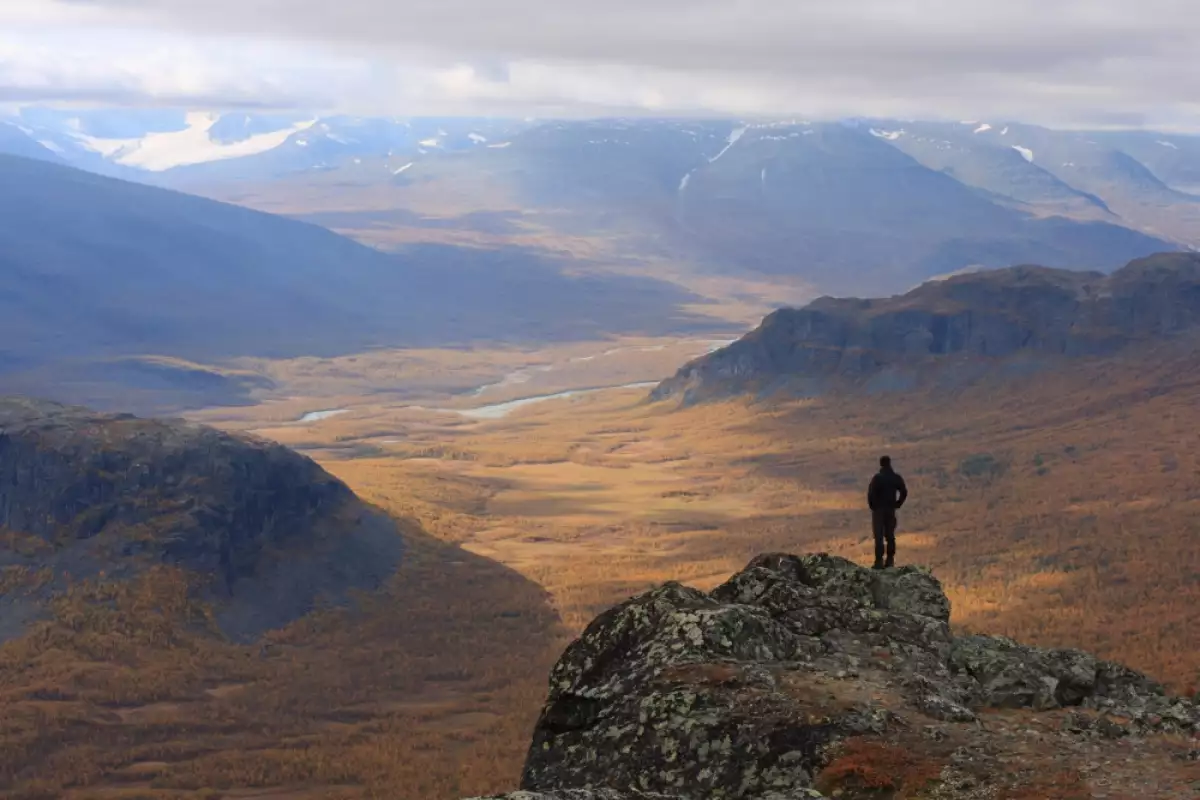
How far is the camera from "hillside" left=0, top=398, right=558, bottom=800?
77375 mm

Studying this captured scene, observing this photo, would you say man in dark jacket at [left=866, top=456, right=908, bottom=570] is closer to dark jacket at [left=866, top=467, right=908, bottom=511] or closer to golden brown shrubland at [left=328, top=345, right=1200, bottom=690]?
dark jacket at [left=866, top=467, right=908, bottom=511]

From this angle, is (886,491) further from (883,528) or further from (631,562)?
(631,562)

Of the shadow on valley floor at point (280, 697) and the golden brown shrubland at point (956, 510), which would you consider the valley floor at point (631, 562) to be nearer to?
the shadow on valley floor at point (280, 697)

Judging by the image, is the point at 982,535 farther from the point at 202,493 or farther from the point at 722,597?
the point at 722,597

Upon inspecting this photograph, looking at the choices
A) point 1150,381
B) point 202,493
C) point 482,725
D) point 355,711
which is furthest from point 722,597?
point 1150,381

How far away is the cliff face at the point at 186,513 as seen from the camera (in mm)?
108000

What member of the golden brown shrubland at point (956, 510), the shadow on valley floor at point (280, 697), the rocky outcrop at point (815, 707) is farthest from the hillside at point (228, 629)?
the rocky outcrop at point (815, 707)

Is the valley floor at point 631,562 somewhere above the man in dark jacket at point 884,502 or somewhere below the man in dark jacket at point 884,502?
below

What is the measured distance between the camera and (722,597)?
1069 inches

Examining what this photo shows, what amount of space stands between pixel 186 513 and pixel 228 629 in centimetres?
1492

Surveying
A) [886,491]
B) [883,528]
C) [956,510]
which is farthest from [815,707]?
[956,510]

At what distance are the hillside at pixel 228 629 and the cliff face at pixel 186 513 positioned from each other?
20 cm

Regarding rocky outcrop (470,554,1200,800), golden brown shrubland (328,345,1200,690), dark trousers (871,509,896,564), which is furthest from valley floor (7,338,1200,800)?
rocky outcrop (470,554,1200,800)

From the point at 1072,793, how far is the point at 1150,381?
19026 centimetres
